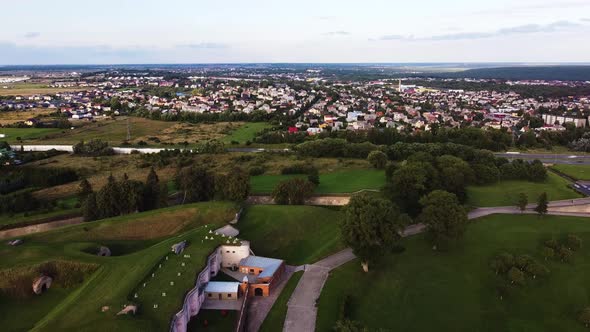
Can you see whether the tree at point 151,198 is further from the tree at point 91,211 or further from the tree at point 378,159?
the tree at point 378,159

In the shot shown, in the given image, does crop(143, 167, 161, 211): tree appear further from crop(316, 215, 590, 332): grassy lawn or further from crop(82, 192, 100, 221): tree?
crop(316, 215, 590, 332): grassy lawn

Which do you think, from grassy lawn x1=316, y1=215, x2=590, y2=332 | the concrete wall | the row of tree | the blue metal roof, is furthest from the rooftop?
the row of tree

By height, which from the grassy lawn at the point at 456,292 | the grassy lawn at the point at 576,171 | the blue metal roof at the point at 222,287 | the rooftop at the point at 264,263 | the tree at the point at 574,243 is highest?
the grassy lawn at the point at 576,171

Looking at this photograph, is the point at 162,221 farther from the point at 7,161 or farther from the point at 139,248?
the point at 7,161

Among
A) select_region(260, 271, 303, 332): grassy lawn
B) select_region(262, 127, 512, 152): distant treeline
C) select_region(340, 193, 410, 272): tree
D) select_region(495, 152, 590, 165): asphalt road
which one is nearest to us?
select_region(260, 271, 303, 332): grassy lawn

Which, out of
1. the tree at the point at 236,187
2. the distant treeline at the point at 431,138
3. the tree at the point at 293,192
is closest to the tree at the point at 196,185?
the tree at the point at 236,187

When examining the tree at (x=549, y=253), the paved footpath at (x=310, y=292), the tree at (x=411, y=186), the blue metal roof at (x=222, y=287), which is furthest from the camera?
the tree at (x=411, y=186)

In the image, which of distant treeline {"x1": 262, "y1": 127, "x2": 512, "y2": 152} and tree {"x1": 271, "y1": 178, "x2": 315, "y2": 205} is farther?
distant treeline {"x1": 262, "y1": 127, "x2": 512, "y2": 152}
